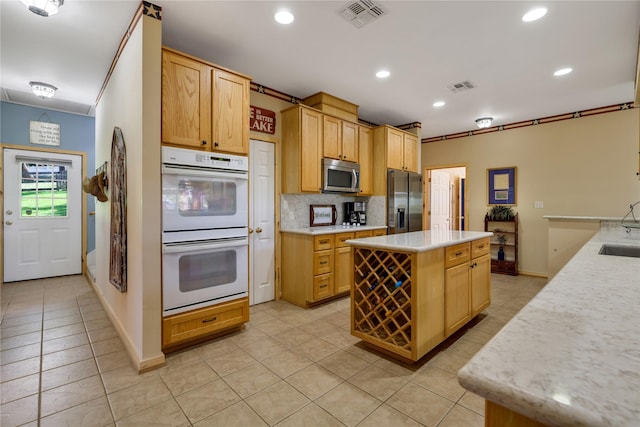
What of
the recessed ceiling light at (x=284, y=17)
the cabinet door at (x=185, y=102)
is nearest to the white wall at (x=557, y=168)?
the recessed ceiling light at (x=284, y=17)

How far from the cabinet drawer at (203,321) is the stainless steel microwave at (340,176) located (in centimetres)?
187

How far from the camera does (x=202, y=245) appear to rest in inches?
98.8

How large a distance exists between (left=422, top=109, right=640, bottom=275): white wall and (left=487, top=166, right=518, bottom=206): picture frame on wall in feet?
0.24

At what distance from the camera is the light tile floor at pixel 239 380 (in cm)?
170

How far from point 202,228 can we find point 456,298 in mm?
2255

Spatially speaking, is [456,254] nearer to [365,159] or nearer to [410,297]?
[410,297]

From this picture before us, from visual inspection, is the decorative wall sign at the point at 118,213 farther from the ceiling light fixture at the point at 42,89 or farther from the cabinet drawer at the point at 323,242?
the cabinet drawer at the point at 323,242

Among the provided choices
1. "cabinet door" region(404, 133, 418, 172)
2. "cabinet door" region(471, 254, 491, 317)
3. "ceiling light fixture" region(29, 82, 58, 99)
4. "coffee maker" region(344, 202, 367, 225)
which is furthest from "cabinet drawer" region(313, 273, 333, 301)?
"ceiling light fixture" region(29, 82, 58, 99)

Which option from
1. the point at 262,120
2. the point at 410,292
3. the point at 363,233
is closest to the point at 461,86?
the point at 363,233

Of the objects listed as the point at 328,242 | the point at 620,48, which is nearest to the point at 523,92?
the point at 620,48

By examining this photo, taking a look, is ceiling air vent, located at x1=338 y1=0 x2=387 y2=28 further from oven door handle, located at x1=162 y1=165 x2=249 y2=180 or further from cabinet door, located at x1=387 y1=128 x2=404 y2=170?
cabinet door, located at x1=387 y1=128 x2=404 y2=170

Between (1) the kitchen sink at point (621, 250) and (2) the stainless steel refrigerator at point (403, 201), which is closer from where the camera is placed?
(1) the kitchen sink at point (621, 250)

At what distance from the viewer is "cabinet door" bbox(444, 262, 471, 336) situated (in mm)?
2449

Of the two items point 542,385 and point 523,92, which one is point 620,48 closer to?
point 523,92
